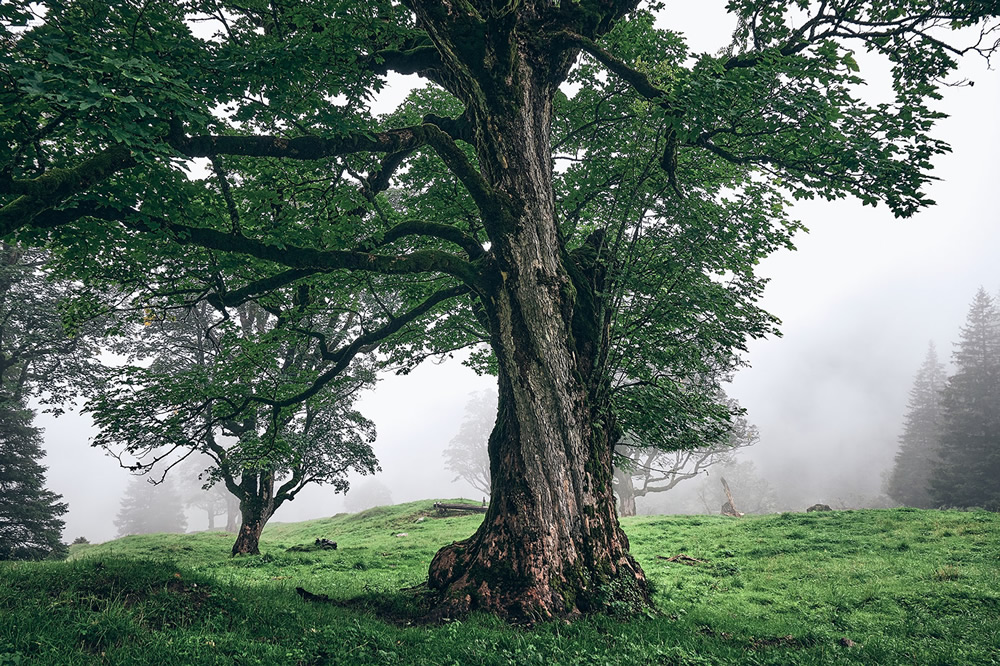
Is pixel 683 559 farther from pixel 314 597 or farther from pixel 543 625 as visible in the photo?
pixel 314 597

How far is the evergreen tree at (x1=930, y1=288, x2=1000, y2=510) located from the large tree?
35.0 m

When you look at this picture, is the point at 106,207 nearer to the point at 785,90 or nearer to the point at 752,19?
the point at 785,90

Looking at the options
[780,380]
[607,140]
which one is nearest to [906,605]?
[607,140]

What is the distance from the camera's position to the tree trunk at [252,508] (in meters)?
18.3

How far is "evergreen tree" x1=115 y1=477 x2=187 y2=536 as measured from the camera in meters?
80.1

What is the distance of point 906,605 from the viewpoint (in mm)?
8141

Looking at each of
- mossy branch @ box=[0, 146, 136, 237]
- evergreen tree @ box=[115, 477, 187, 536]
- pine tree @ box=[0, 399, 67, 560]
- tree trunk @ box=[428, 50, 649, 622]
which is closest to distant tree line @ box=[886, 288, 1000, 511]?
tree trunk @ box=[428, 50, 649, 622]

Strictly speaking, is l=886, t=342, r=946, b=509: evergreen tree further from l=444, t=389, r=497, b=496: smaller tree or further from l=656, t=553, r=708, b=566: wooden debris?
l=444, t=389, r=497, b=496: smaller tree

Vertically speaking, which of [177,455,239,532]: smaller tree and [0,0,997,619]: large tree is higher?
[0,0,997,619]: large tree

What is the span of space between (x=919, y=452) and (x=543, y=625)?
209 feet

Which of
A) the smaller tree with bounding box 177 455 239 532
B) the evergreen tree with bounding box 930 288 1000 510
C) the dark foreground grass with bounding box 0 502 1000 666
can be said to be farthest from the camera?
the smaller tree with bounding box 177 455 239 532

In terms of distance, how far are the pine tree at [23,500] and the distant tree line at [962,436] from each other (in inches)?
2067

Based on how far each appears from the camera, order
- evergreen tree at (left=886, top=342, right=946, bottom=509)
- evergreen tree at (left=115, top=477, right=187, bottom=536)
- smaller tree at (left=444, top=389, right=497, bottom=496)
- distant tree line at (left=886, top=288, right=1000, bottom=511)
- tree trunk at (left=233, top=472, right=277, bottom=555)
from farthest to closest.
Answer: smaller tree at (left=444, top=389, right=497, bottom=496) → evergreen tree at (left=115, top=477, right=187, bottom=536) → evergreen tree at (left=886, top=342, right=946, bottom=509) → distant tree line at (left=886, top=288, right=1000, bottom=511) → tree trunk at (left=233, top=472, right=277, bottom=555)

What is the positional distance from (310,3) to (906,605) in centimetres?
1531
